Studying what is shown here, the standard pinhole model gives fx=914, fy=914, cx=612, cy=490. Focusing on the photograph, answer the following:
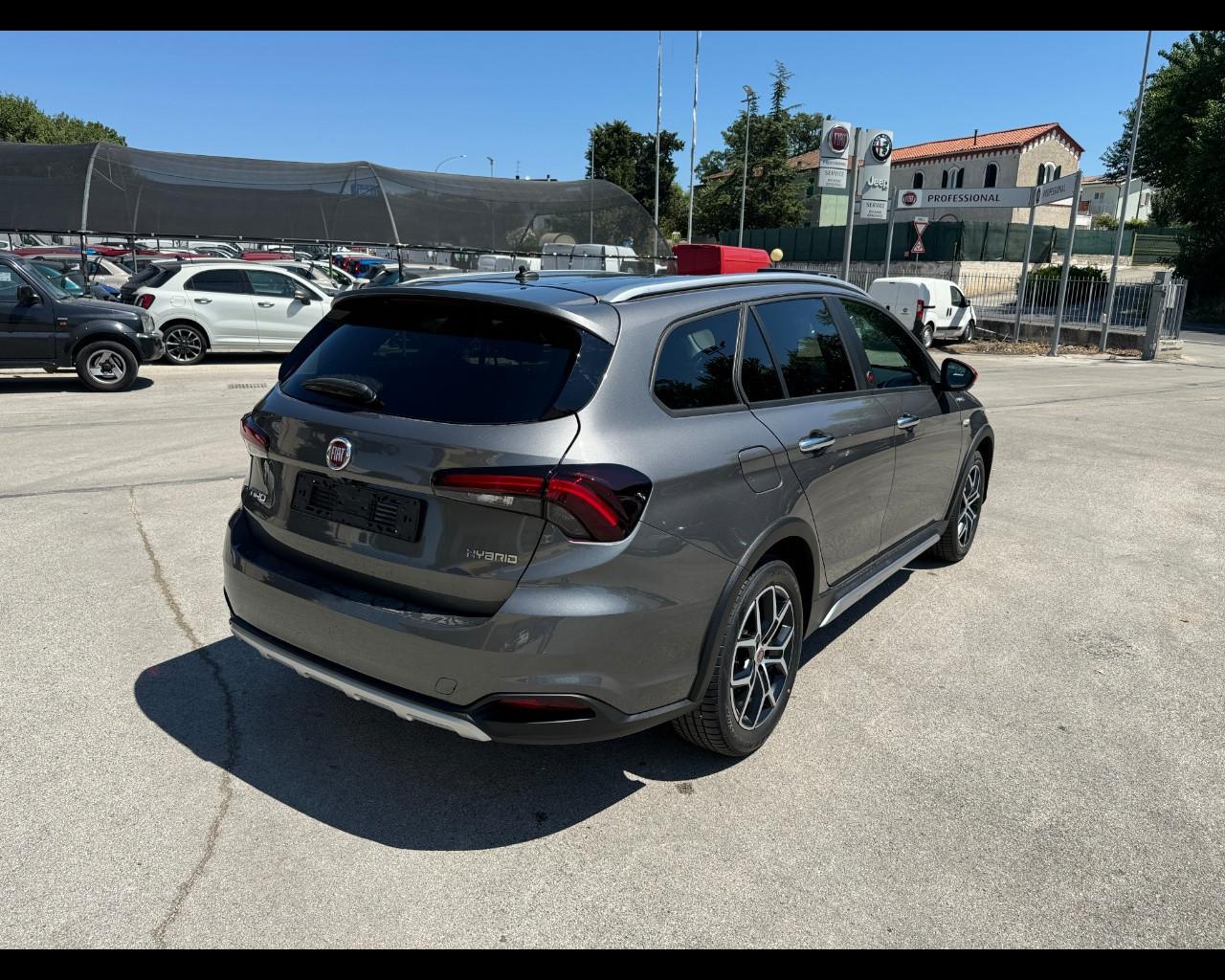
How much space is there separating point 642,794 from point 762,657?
0.66 meters

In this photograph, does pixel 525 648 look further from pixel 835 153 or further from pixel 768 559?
pixel 835 153

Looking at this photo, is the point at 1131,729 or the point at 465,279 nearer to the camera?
the point at 465,279

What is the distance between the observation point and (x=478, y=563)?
2682 millimetres

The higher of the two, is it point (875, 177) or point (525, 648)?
point (875, 177)

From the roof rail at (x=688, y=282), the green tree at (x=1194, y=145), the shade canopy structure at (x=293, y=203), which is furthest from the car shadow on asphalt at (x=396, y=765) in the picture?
the green tree at (x=1194, y=145)

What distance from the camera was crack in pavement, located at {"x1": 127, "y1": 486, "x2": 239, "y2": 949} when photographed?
2502 mm

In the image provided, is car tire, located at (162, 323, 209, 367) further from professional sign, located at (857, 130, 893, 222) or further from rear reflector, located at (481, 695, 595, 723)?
professional sign, located at (857, 130, 893, 222)

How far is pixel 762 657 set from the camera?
337cm

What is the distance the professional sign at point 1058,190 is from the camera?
76.1ft

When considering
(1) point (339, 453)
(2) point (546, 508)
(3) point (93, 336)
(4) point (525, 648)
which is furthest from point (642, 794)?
(3) point (93, 336)

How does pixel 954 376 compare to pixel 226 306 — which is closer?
pixel 954 376
